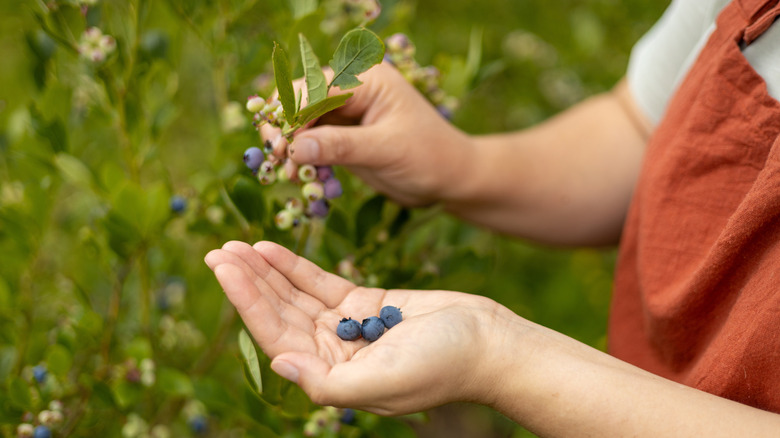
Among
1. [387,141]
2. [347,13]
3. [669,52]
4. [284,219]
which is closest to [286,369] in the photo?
[284,219]

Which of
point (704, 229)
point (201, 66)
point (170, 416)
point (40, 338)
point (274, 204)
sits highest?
point (201, 66)

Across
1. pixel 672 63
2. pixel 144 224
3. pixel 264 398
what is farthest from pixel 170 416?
pixel 672 63

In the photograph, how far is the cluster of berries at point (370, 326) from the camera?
75 cm

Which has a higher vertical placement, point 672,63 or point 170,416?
point 672,63

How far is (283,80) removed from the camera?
670mm

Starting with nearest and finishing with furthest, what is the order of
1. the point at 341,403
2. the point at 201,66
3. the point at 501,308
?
1. the point at 341,403
2. the point at 501,308
3. the point at 201,66

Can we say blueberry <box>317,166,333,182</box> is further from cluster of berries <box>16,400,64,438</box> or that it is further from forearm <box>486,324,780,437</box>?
cluster of berries <box>16,400,64,438</box>

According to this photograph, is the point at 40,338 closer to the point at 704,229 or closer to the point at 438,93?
the point at 438,93

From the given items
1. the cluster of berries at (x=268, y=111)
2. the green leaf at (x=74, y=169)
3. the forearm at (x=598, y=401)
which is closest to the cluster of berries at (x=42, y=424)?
the green leaf at (x=74, y=169)

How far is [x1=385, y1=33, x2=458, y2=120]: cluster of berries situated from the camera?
1.01 m

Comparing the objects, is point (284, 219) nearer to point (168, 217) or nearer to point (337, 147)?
point (337, 147)

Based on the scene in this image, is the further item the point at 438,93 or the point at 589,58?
the point at 589,58

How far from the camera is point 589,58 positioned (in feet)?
6.71

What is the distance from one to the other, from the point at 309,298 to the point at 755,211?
54cm
